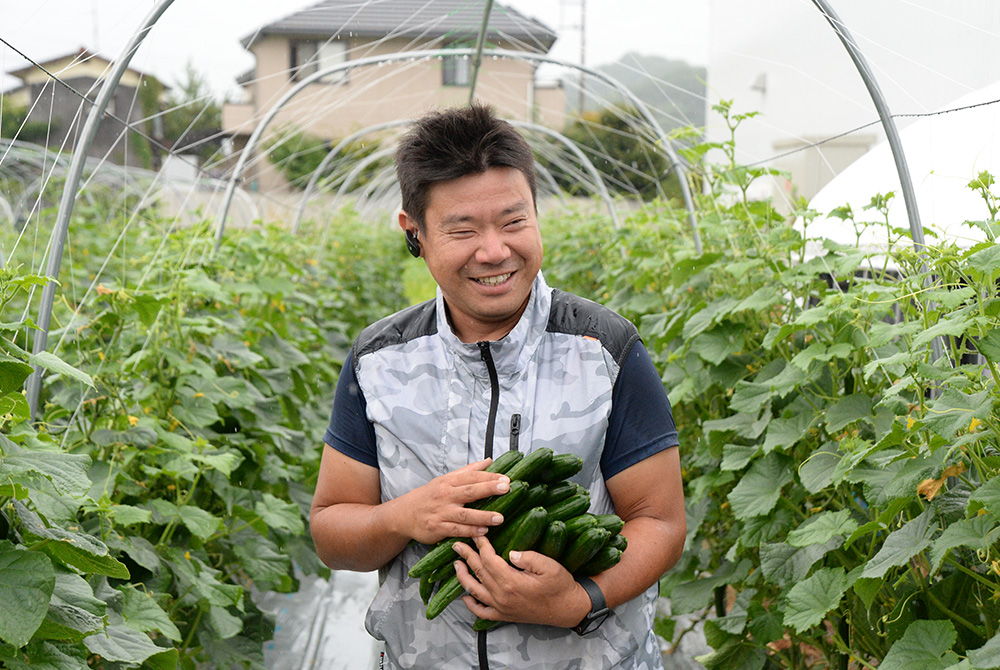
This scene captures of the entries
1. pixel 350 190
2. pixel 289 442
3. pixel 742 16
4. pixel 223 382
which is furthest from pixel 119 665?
pixel 350 190

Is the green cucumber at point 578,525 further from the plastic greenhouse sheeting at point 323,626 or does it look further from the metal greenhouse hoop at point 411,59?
the metal greenhouse hoop at point 411,59

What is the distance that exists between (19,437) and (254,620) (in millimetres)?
1920

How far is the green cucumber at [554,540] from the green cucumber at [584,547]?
0.02 metres

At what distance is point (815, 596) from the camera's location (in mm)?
2582

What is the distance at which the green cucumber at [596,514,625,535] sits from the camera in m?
1.85

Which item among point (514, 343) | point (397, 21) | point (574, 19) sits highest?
point (574, 19)

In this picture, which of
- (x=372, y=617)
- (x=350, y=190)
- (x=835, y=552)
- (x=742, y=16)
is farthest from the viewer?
(x=350, y=190)

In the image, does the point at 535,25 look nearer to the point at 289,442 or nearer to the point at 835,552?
the point at 289,442

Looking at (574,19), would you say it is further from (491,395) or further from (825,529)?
(491,395)

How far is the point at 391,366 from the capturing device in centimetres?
202

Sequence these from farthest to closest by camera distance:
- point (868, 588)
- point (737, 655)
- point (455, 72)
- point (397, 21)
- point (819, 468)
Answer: point (455, 72) < point (397, 21) < point (737, 655) < point (819, 468) < point (868, 588)

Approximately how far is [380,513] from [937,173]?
2.87 meters

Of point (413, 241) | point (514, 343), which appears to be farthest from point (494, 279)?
point (413, 241)

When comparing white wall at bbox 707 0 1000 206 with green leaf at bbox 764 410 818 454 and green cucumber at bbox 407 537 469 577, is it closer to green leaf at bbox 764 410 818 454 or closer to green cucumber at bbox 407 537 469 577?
green leaf at bbox 764 410 818 454
